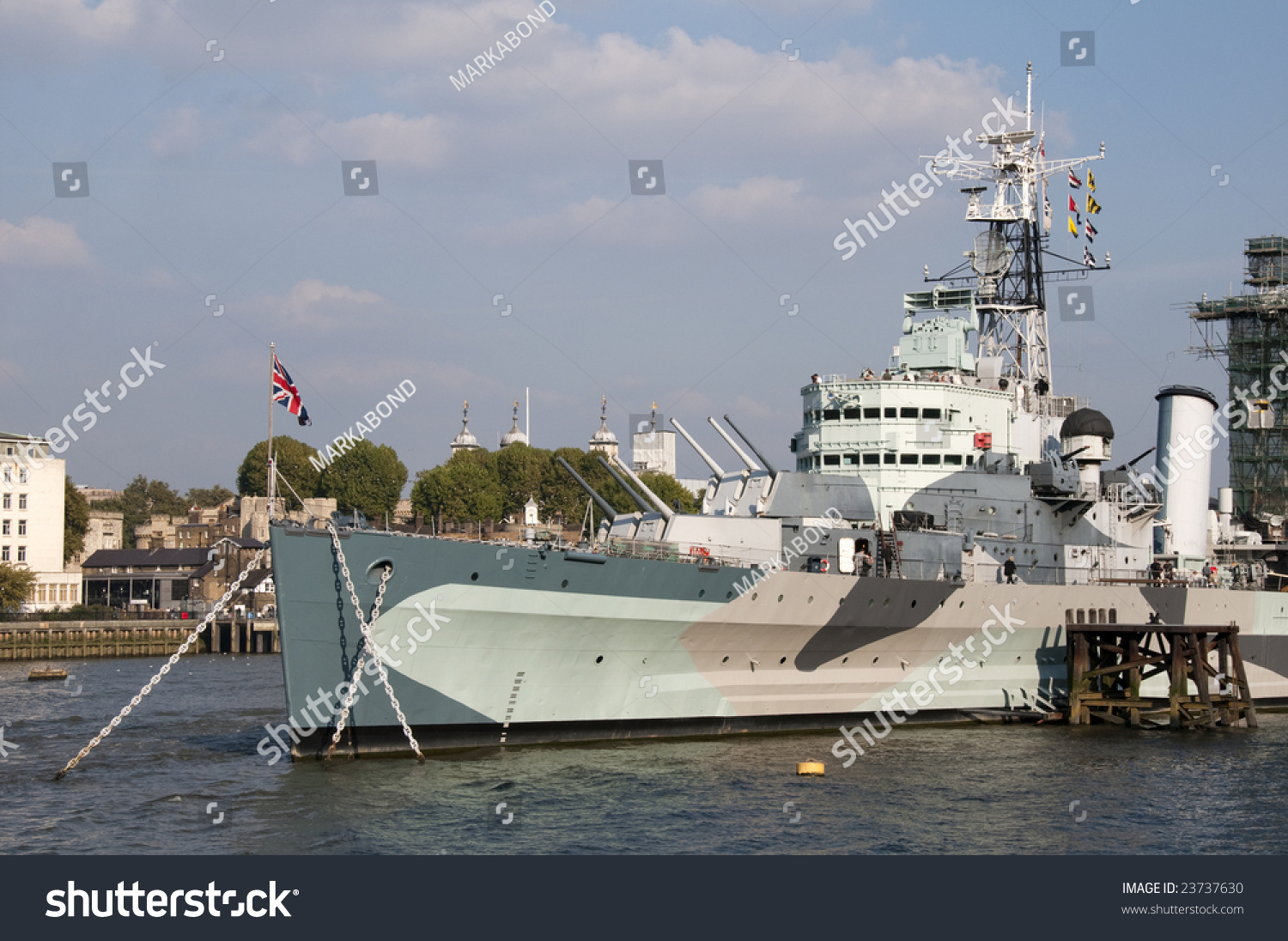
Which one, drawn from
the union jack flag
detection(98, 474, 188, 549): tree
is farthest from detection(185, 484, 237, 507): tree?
the union jack flag

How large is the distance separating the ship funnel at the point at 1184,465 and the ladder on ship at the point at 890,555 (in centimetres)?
1203

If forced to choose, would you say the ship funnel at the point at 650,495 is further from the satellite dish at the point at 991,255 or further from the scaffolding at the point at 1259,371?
the scaffolding at the point at 1259,371

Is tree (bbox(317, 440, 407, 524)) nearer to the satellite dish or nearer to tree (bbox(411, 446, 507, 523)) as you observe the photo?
tree (bbox(411, 446, 507, 523))

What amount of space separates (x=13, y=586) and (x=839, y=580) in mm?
45528

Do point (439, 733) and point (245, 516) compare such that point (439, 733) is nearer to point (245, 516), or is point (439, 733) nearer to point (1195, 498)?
point (1195, 498)

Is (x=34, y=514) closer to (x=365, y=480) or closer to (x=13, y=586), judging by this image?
(x=13, y=586)

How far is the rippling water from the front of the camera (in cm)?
1566

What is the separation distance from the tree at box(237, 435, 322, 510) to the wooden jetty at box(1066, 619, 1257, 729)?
67.8 metres

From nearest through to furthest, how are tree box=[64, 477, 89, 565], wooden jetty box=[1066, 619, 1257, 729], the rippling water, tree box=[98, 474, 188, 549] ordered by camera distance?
the rippling water, wooden jetty box=[1066, 619, 1257, 729], tree box=[64, 477, 89, 565], tree box=[98, 474, 188, 549]

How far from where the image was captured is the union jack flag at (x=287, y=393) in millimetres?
21734

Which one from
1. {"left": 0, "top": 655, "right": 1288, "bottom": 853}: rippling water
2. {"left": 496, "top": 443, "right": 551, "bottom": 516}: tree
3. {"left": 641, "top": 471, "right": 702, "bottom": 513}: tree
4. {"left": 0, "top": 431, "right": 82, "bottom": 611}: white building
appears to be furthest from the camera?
{"left": 496, "top": 443, "right": 551, "bottom": 516}: tree

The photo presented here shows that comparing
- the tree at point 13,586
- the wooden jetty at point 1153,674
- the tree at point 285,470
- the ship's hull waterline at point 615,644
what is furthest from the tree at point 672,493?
the ship's hull waterline at point 615,644

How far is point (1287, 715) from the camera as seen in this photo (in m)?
31.1

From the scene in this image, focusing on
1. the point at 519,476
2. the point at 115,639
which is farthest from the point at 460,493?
the point at 115,639
